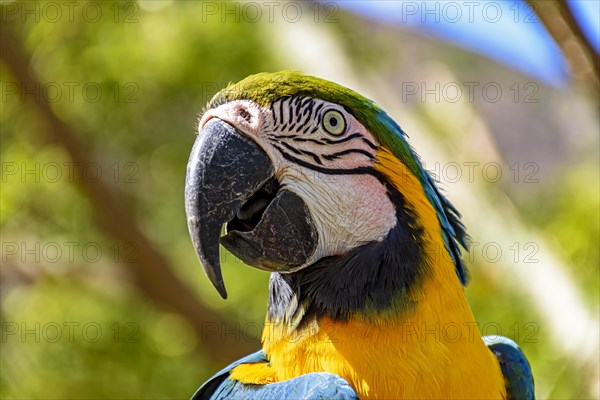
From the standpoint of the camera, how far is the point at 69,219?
5078mm

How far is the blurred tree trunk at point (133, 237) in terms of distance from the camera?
4.34m

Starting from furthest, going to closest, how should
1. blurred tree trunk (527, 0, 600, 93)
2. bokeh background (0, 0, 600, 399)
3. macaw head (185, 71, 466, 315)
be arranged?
bokeh background (0, 0, 600, 399)
blurred tree trunk (527, 0, 600, 93)
macaw head (185, 71, 466, 315)

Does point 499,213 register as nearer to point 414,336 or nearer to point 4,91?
point 414,336

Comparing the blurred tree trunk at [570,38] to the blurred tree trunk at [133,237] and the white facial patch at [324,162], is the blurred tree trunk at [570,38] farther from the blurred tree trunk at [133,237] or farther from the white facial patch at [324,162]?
the blurred tree trunk at [133,237]

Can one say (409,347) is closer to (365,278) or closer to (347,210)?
(365,278)

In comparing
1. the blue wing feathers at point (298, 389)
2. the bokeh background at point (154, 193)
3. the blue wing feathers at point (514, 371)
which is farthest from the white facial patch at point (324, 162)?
the bokeh background at point (154, 193)

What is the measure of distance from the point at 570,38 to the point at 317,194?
1.05m

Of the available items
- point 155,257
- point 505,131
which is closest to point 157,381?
point 155,257

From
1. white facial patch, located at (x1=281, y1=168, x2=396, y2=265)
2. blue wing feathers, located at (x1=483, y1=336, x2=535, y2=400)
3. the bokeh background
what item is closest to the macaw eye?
white facial patch, located at (x1=281, y1=168, x2=396, y2=265)

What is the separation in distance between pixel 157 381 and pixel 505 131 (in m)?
9.92

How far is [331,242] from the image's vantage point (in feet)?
6.93

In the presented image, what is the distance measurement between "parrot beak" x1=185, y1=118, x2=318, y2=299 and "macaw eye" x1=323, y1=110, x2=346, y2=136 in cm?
20

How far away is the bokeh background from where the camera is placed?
4.30 metres

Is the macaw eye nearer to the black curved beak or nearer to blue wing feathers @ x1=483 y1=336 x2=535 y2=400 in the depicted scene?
the black curved beak
